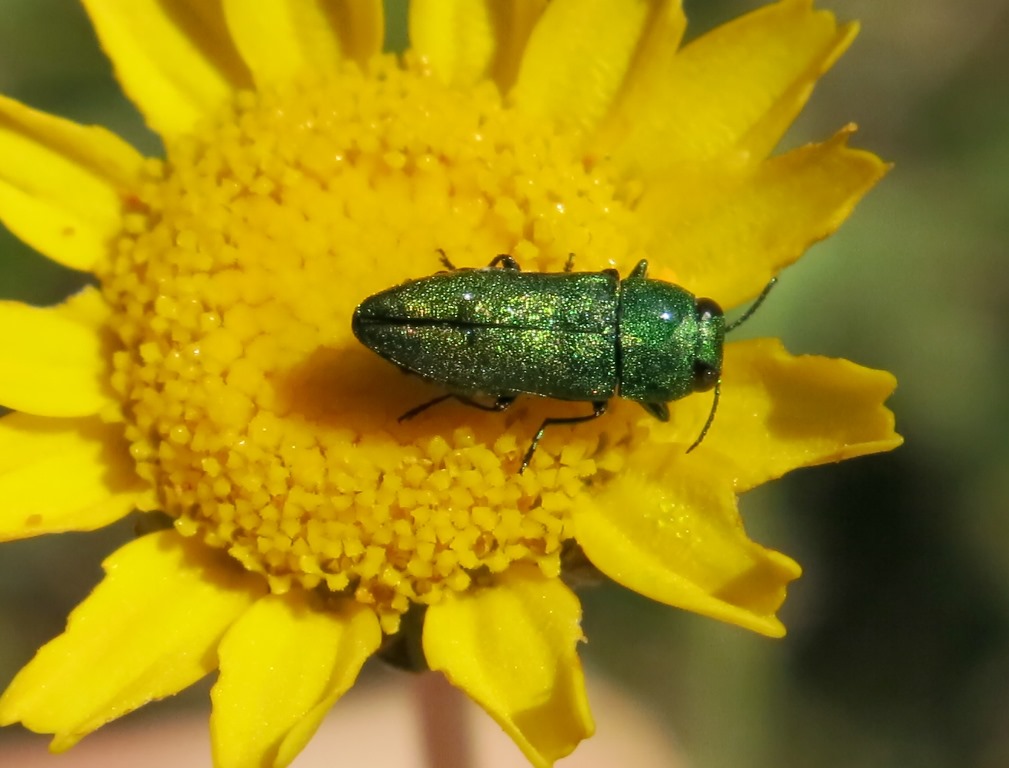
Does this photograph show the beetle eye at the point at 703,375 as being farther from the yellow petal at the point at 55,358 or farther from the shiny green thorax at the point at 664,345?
the yellow petal at the point at 55,358

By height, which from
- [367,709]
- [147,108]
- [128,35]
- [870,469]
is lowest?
[367,709]

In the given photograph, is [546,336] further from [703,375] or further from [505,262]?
[703,375]

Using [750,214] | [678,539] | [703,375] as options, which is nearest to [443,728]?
[678,539]

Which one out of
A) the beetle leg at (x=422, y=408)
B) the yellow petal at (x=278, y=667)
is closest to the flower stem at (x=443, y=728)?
the yellow petal at (x=278, y=667)

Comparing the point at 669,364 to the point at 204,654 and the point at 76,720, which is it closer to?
the point at 204,654

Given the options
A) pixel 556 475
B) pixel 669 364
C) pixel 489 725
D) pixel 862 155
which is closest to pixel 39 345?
pixel 556 475

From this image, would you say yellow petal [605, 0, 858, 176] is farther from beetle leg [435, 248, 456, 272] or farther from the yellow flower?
beetle leg [435, 248, 456, 272]

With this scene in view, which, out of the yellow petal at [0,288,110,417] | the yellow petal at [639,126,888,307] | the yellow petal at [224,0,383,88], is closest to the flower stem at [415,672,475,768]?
the yellow petal at [0,288,110,417]
